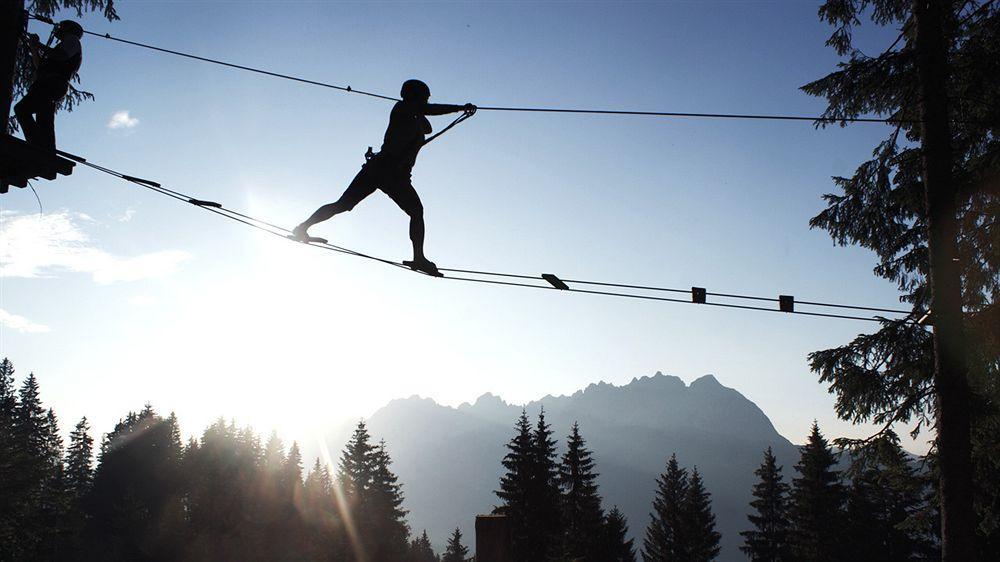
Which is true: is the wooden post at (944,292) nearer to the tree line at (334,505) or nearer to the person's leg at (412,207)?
the person's leg at (412,207)

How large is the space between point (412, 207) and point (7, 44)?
169 inches

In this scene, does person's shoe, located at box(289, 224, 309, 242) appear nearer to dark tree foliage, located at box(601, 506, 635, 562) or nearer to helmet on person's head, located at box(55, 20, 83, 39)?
helmet on person's head, located at box(55, 20, 83, 39)

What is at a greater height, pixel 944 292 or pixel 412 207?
pixel 412 207

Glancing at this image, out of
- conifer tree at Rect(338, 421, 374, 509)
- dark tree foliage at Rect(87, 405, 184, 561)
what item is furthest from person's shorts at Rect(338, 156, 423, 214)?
dark tree foliage at Rect(87, 405, 184, 561)

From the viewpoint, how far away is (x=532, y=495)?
36125mm

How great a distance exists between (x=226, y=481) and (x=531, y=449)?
3472cm

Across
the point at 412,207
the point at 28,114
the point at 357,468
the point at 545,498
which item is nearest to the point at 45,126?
the point at 28,114

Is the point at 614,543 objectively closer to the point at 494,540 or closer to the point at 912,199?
the point at 912,199

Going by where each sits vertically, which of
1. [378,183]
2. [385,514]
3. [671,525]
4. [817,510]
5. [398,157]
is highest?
[398,157]

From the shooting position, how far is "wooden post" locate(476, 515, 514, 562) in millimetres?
4672

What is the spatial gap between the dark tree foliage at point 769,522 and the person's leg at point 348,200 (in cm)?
4217

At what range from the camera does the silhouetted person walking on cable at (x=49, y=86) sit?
6781 millimetres

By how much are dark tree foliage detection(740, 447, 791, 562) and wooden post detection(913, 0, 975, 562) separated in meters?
36.8

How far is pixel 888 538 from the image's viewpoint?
40781mm
